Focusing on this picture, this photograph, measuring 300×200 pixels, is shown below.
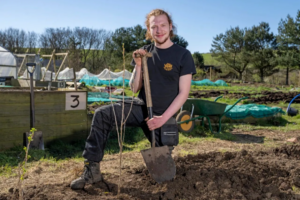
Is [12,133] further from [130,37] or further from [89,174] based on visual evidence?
[130,37]

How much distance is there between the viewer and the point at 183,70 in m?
2.73

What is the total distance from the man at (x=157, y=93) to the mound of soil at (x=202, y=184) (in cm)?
23

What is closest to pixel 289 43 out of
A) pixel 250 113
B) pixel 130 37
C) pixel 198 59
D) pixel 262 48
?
pixel 262 48

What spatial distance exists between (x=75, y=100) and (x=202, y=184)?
3294 millimetres

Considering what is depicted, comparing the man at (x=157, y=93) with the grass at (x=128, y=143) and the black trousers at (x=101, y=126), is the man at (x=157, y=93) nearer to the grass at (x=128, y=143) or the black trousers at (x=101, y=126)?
the black trousers at (x=101, y=126)

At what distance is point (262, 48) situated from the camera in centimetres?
4309

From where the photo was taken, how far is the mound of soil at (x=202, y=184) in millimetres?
2480

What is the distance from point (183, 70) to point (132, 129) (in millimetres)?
3747

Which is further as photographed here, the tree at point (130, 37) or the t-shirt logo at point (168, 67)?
the tree at point (130, 37)

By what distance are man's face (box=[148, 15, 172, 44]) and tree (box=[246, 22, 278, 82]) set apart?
128ft

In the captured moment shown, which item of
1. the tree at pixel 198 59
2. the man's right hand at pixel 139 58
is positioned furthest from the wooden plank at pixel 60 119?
the tree at pixel 198 59

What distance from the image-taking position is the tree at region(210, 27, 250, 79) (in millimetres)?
43625

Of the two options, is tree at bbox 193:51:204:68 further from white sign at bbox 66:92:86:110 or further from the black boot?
the black boot

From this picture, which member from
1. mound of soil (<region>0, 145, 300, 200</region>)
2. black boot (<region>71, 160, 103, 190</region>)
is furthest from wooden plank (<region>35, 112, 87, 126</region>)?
black boot (<region>71, 160, 103, 190</region>)
